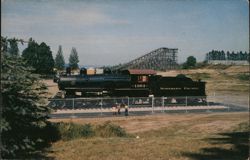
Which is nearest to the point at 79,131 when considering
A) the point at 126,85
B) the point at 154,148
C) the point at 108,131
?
the point at 108,131

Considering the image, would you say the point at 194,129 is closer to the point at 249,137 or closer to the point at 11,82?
the point at 249,137

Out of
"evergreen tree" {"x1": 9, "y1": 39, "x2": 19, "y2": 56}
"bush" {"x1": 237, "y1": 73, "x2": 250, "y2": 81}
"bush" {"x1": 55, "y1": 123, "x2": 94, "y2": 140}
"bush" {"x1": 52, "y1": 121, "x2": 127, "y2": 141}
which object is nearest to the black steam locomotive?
"bush" {"x1": 52, "y1": 121, "x2": 127, "y2": 141}

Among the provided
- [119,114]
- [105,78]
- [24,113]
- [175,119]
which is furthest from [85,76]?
[24,113]

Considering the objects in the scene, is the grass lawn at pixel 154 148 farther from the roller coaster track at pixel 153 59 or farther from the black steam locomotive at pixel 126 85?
the roller coaster track at pixel 153 59

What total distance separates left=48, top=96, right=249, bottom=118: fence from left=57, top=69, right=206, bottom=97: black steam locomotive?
7.62 feet

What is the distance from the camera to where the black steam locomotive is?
39931 millimetres

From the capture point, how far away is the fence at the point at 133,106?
1325 inches

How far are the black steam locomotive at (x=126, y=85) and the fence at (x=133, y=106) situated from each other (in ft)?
7.62

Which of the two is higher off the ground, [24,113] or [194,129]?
[24,113]

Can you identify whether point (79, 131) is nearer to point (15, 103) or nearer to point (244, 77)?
point (15, 103)

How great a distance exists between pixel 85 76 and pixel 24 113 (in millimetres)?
27269

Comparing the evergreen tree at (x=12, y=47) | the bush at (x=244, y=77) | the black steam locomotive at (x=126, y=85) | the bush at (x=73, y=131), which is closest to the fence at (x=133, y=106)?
the black steam locomotive at (x=126, y=85)

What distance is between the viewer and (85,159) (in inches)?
614

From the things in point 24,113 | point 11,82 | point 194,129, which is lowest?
point 194,129
